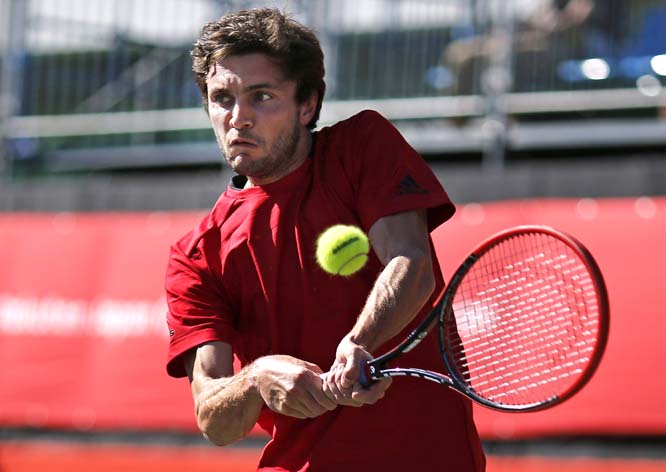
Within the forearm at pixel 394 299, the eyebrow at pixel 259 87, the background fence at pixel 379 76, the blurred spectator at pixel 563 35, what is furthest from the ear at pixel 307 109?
the blurred spectator at pixel 563 35

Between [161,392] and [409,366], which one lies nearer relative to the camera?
[409,366]

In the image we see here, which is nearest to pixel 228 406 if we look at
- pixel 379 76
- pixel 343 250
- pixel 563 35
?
pixel 343 250

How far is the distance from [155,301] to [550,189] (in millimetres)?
2583

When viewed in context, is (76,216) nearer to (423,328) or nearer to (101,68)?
(101,68)

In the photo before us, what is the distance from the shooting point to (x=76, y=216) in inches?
350

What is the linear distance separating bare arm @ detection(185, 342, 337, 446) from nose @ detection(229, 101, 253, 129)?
2.28 ft

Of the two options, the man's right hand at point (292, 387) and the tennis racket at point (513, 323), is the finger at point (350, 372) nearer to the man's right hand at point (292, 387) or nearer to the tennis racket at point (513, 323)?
the man's right hand at point (292, 387)

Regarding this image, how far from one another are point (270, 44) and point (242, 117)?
0.25 m

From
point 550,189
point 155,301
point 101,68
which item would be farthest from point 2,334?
point 550,189

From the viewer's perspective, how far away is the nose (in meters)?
3.93

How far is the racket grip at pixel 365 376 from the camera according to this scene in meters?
3.44

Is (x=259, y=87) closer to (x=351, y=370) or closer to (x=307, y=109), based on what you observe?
(x=307, y=109)

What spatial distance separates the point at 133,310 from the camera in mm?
8203

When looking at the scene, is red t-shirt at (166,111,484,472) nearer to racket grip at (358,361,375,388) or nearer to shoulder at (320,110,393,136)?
shoulder at (320,110,393,136)
